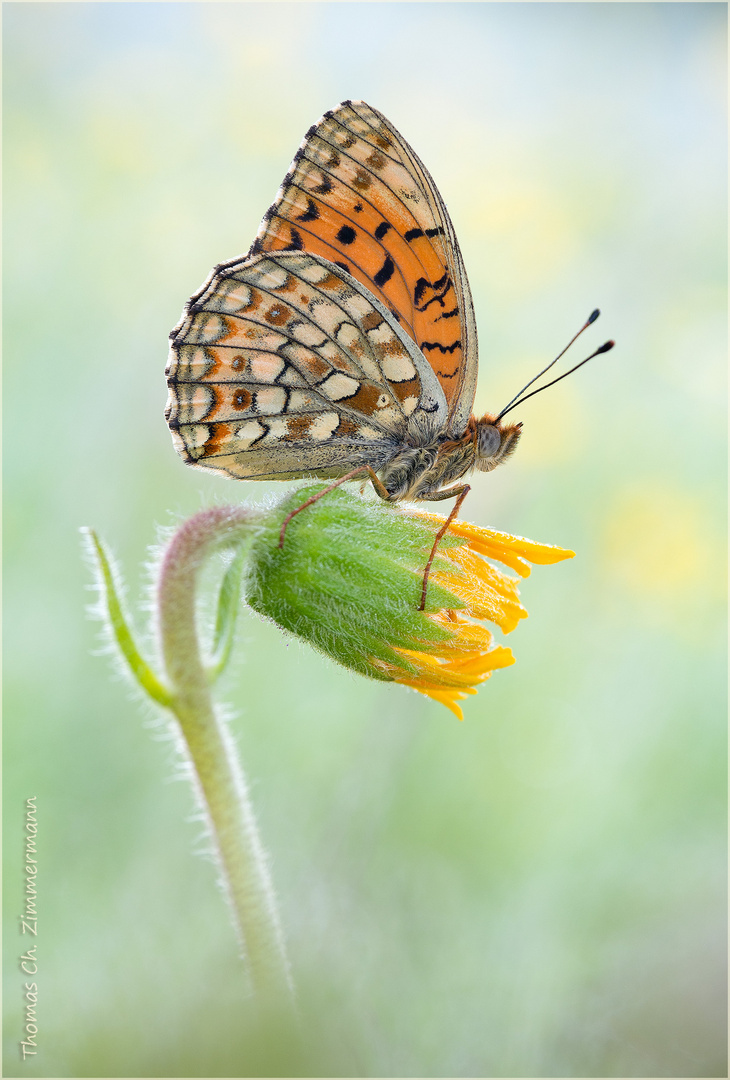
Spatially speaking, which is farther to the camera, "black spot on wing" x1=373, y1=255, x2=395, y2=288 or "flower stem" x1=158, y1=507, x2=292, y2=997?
"black spot on wing" x1=373, y1=255, x2=395, y2=288

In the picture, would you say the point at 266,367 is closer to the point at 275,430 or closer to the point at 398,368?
the point at 275,430

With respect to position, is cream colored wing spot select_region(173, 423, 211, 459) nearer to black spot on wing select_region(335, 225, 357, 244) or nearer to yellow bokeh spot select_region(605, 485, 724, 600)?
black spot on wing select_region(335, 225, 357, 244)

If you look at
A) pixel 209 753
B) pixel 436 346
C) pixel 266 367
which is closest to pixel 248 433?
pixel 266 367

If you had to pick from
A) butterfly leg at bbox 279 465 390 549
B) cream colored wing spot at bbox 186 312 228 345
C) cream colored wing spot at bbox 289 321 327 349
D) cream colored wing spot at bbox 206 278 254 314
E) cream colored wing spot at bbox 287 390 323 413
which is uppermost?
cream colored wing spot at bbox 206 278 254 314

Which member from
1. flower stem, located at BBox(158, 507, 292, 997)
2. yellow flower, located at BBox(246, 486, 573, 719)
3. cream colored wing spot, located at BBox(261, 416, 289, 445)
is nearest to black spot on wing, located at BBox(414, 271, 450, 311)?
cream colored wing spot, located at BBox(261, 416, 289, 445)

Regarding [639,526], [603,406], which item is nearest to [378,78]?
[603,406]
